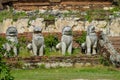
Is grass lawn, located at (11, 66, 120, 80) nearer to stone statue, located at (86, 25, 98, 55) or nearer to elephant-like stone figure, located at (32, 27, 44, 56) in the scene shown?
elephant-like stone figure, located at (32, 27, 44, 56)

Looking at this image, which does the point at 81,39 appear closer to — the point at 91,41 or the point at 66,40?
the point at 91,41

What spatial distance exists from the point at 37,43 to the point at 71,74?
3944 mm

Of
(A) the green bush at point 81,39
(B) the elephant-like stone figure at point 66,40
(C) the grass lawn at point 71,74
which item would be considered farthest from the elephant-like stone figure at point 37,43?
(C) the grass lawn at point 71,74

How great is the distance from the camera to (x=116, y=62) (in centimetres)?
1470

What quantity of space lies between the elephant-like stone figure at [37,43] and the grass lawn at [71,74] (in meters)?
2.25

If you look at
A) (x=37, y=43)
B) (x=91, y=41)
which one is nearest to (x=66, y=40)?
(x=91, y=41)

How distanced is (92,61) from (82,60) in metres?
0.32

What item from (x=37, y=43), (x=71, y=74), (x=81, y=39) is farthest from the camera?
(x=81, y=39)

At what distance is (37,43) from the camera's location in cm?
1695

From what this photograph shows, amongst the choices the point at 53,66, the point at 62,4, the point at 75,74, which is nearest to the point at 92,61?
the point at 53,66

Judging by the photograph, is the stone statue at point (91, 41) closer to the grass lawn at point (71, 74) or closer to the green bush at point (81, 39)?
the green bush at point (81, 39)

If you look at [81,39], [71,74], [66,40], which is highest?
[66,40]

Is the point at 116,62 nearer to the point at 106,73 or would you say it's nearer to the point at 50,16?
the point at 106,73

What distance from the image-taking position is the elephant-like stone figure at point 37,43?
16884mm
